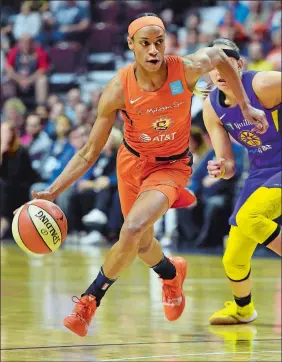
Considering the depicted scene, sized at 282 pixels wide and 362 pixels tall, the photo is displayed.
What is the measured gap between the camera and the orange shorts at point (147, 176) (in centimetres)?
657

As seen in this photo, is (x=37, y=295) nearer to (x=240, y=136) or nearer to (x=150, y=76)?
(x=240, y=136)

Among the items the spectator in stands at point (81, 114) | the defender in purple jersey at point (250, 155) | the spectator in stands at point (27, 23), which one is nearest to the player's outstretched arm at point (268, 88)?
the defender in purple jersey at point (250, 155)

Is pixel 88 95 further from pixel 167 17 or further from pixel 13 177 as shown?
pixel 13 177

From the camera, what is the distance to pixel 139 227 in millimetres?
6141

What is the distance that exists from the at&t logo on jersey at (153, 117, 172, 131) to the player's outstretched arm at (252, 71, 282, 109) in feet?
3.06

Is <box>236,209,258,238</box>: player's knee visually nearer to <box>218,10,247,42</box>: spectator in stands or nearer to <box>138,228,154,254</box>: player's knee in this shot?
<box>138,228,154,254</box>: player's knee

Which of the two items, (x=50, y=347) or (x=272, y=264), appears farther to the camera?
(x=272, y=264)

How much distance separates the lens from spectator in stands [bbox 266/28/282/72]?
1343cm

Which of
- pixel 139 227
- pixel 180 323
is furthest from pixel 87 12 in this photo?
pixel 139 227

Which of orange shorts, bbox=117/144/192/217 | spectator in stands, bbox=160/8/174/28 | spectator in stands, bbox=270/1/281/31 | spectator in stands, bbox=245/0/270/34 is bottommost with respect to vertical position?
spectator in stands, bbox=160/8/174/28

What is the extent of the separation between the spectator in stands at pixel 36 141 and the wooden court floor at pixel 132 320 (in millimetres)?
4621

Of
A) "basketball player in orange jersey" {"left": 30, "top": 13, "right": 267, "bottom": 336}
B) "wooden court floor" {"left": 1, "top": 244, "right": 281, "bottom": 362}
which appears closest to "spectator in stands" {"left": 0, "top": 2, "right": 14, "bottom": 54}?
"wooden court floor" {"left": 1, "top": 244, "right": 281, "bottom": 362}

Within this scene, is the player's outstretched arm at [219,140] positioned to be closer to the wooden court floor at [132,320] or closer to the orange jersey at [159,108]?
the orange jersey at [159,108]

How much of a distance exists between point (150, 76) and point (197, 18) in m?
10.8
